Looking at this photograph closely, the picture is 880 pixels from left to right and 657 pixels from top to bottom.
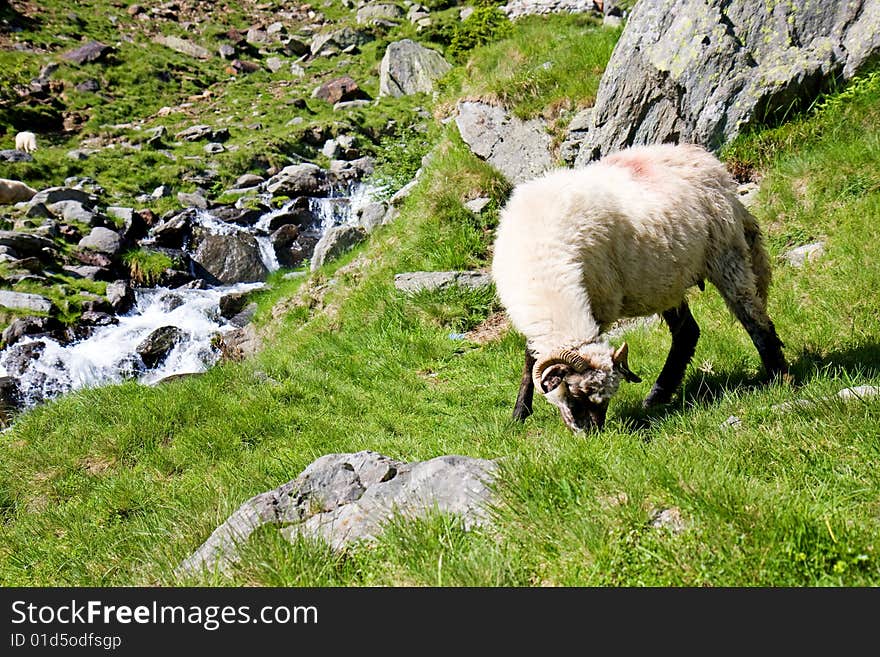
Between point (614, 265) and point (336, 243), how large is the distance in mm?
8954

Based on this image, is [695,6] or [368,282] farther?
[368,282]

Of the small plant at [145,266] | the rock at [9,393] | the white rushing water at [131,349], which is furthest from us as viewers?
the small plant at [145,266]

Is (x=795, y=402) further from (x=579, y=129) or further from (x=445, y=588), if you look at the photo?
(x=579, y=129)

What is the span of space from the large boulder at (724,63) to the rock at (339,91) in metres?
19.0

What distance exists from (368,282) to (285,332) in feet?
6.48

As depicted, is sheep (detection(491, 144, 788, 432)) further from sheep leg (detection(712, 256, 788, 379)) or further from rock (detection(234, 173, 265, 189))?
rock (detection(234, 173, 265, 189))

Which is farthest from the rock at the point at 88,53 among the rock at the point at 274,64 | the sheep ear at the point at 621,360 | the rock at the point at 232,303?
the sheep ear at the point at 621,360

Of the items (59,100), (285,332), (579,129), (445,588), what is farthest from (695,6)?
(59,100)

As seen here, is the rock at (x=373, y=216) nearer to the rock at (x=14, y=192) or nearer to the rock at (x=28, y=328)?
the rock at (x=28, y=328)

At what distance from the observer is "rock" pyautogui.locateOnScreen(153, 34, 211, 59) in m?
34.3

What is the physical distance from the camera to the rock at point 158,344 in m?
13.9

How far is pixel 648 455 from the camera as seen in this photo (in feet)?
12.9

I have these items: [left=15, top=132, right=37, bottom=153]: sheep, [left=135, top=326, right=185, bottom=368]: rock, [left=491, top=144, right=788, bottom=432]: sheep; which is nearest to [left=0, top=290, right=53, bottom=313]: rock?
[left=135, top=326, right=185, bottom=368]: rock

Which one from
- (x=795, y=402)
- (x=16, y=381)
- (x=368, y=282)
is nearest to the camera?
(x=795, y=402)
